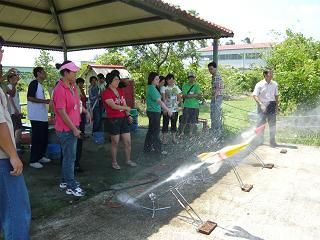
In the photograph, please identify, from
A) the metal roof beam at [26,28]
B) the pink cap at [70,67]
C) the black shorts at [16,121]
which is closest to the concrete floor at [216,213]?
the pink cap at [70,67]

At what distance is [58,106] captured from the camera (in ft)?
15.9

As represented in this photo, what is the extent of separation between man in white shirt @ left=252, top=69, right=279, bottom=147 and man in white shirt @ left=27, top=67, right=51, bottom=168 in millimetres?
5416

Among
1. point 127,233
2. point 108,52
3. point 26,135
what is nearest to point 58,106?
point 127,233

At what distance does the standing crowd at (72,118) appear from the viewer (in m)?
2.81

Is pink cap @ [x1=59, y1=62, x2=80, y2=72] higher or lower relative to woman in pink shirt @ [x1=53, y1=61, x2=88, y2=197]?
higher

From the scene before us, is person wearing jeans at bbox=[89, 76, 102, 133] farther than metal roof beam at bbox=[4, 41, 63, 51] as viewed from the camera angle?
No

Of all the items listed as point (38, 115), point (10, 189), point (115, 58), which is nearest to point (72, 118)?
point (38, 115)

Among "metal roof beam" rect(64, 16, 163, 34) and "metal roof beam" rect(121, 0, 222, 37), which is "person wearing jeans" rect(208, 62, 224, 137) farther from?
"metal roof beam" rect(64, 16, 163, 34)

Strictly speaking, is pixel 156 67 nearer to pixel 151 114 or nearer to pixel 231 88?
pixel 151 114

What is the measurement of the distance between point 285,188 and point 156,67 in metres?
12.2

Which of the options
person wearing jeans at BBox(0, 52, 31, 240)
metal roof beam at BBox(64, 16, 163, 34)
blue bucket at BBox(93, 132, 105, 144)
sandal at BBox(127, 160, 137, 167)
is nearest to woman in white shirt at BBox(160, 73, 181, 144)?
metal roof beam at BBox(64, 16, 163, 34)

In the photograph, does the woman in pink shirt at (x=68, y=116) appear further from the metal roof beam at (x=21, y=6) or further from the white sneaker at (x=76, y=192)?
the metal roof beam at (x=21, y=6)

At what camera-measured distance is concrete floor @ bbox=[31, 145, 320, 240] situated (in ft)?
13.5

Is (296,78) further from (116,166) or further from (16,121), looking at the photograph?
(16,121)
